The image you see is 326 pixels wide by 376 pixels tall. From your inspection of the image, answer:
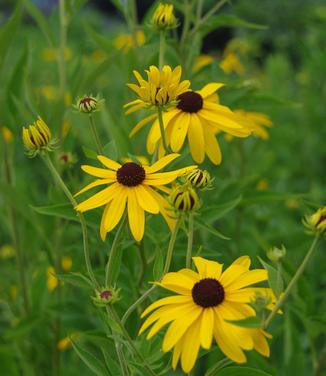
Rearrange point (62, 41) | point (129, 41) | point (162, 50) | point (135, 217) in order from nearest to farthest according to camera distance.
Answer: point (135, 217) < point (162, 50) < point (62, 41) < point (129, 41)

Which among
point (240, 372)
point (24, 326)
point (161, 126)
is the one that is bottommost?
point (24, 326)

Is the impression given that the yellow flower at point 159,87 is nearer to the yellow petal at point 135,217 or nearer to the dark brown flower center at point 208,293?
the yellow petal at point 135,217

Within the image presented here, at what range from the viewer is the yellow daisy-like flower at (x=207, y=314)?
0.73 metres

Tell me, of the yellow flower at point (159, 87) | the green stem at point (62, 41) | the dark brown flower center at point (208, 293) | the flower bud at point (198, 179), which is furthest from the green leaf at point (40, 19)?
the dark brown flower center at point (208, 293)

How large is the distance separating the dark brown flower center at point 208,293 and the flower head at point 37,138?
302 mm

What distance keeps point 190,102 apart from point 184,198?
0.93ft

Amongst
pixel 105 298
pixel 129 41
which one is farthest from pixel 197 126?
pixel 129 41

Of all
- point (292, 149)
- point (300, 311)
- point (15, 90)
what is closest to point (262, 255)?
point (300, 311)

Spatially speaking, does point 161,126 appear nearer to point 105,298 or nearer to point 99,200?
point 99,200

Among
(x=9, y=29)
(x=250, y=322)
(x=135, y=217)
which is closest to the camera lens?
(x=250, y=322)

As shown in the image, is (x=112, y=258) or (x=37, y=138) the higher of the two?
(x=37, y=138)

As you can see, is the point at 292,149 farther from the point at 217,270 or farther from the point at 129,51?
the point at 217,270

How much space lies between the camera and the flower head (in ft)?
2.96

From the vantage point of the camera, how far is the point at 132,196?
0.87 m
